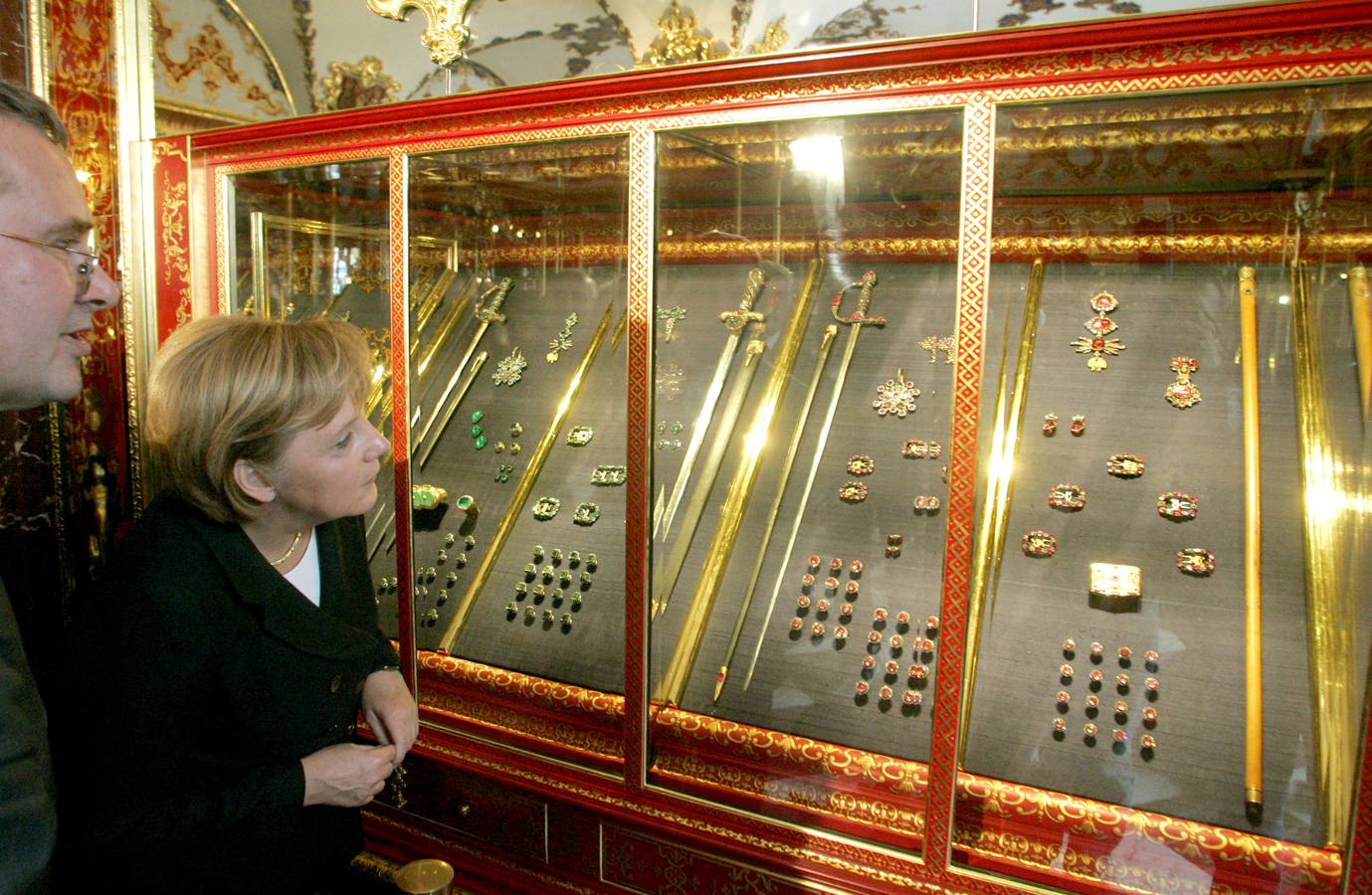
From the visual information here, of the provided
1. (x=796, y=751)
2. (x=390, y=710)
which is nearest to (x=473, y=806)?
(x=390, y=710)

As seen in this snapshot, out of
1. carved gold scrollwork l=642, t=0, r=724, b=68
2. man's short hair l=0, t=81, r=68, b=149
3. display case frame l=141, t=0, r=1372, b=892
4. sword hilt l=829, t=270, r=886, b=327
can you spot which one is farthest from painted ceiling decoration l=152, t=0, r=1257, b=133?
man's short hair l=0, t=81, r=68, b=149

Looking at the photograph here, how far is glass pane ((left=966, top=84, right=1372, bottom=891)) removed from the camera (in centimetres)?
168

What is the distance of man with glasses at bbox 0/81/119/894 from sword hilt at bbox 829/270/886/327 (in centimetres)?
150

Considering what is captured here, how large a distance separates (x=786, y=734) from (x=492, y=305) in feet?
4.72

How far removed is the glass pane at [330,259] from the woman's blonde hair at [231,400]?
33.8 inches

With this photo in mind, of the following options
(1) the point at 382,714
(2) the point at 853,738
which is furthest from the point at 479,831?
(2) the point at 853,738

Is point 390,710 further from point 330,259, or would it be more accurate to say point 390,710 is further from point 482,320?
point 330,259

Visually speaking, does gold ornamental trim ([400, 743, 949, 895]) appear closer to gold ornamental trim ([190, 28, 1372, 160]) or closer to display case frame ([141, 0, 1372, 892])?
display case frame ([141, 0, 1372, 892])

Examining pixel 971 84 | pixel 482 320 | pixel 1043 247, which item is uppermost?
pixel 971 84

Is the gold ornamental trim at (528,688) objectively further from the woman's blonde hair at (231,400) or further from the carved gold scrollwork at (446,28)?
the carved gold scrollwork at (446,28)

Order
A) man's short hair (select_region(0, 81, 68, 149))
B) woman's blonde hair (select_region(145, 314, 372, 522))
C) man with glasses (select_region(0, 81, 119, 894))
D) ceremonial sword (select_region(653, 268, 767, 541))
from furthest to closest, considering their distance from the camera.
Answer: ceremonial sword (select_region(653, 268, 767, 541)) → woman's blonde hair (select_region(145, 314, 372, 522)) → man's short hair (select_region(0, 81, 68, 149)) → man with glasses (select_region(0, 81, 119, 894))

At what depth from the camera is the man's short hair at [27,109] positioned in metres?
1.29

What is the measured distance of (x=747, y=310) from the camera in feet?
7.46

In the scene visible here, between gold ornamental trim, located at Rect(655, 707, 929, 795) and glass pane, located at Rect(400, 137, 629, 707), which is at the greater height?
glass pane, located at Rect(400, 137, 629, 707)
